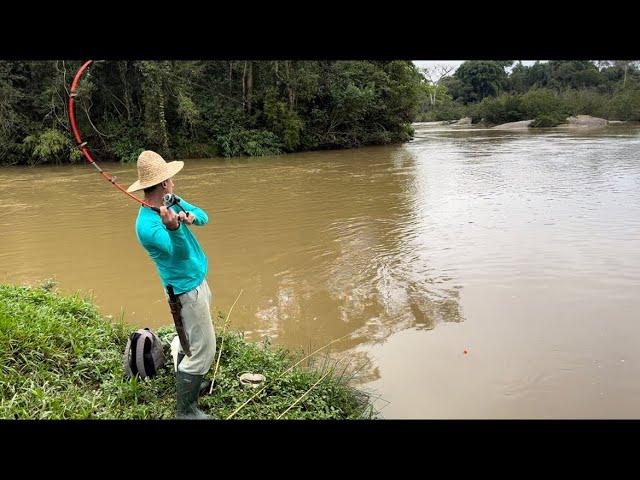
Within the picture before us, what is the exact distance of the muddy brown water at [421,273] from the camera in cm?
424

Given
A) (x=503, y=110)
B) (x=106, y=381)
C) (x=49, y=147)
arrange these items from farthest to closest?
(x=503, y=110) → (x=49, y=147) → (x=106, y=381)

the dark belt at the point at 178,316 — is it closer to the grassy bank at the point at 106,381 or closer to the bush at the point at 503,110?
the grassy bank at the point at 106,381

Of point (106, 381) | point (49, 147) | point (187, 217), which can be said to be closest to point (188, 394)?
point (106, 381)

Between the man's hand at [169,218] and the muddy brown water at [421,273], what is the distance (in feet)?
6.97

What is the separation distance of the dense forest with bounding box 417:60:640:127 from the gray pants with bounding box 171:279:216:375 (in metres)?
26.3

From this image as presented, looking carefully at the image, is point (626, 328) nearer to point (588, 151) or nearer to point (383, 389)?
point (383, 389)

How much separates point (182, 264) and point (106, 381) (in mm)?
1117

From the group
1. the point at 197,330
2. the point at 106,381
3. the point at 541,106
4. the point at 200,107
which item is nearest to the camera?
the point at 197,330

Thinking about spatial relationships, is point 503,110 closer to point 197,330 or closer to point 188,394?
point 197,330

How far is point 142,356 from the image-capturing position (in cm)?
346

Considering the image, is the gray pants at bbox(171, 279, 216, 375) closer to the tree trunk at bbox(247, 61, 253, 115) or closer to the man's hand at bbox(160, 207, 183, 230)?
the man's hand at bbox(160, 207, 183, 230)

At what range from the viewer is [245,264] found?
7.49 metres

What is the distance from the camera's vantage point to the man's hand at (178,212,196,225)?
9.18ft

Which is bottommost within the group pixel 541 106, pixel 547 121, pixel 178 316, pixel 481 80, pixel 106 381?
pixel 106 381
